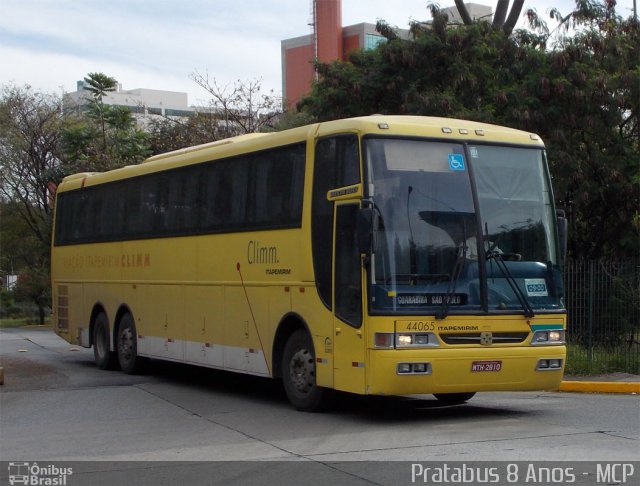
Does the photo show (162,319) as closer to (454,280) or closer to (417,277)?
(417,277)

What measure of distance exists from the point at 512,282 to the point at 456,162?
160cm

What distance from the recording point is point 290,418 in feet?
40.5

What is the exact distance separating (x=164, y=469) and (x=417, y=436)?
289 cm

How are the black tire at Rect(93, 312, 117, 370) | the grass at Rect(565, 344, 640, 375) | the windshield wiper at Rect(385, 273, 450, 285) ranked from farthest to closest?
the black tire at Rect(93, 312, 117, 370), the grass at Rect(565, 344, 640, 375), the windshield wiper at Rect(385, 273, 450, 285)

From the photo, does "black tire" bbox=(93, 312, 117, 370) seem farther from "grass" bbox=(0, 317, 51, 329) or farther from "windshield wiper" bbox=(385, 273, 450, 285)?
"grass" bbox=(0, 317, 51, 329)

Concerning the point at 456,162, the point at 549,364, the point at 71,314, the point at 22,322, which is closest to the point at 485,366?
the point at 549,364

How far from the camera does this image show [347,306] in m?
11.7

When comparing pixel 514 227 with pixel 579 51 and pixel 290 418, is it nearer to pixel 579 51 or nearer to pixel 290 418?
pixel 290 418

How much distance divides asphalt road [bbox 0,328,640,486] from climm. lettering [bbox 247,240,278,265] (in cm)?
203

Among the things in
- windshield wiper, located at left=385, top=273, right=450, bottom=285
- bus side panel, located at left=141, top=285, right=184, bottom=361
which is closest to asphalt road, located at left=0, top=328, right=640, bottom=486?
bus side panel, located at left=141, top=285, right=184, bottom=361

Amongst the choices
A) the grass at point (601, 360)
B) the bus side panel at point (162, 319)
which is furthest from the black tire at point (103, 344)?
the grass at point (601, 360)

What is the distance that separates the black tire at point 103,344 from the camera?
1958cm

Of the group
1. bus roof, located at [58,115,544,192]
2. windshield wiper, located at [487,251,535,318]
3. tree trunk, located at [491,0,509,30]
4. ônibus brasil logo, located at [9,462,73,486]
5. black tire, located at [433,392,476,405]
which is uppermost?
tree trunk, located at [491,0,509,30]

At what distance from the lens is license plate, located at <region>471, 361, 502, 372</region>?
1152 centimetres
